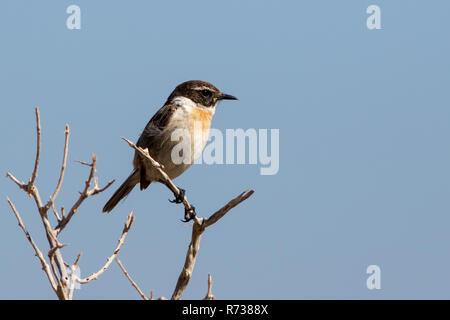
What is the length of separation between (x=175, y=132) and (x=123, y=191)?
1.20 meters

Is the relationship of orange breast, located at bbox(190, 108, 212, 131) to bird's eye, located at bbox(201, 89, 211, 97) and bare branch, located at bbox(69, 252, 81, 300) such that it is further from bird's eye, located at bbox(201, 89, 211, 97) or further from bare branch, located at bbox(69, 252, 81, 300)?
bare branch, located at bbox(69, 252, 81, 300)

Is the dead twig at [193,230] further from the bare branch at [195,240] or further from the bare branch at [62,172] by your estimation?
the bare branch at [62,172]

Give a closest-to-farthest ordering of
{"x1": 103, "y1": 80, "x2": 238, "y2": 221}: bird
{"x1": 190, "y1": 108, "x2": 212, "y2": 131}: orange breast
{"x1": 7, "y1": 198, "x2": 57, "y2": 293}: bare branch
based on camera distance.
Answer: {"x1": 7, "y1": 198, "x2": 57, "y2": 293}: bare branch, {"x1": 103, "y1": 80, "x2": 238, "y2": 221}: bird, {"x1": 190, "y1": 108, "x2": 212, "y2": 131}: orange breast

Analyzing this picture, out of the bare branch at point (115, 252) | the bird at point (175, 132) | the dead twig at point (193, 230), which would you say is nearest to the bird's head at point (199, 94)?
the bird at point (175, 132)

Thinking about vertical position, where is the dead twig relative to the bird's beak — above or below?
below

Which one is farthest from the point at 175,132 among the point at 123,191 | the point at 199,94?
the point at 123,191

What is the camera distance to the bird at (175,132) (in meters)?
7.95

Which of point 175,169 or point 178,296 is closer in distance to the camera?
point 178,296

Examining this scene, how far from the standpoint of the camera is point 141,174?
26.6 ft

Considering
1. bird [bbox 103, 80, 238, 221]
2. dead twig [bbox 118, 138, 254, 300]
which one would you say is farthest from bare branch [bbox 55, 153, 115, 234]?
bird [bbox 103, 80, 238, 221]

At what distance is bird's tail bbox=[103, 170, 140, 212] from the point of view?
8327 mm
